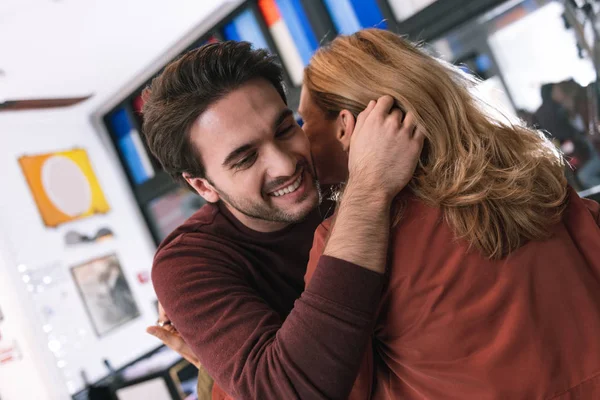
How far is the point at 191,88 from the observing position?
52.6 inches

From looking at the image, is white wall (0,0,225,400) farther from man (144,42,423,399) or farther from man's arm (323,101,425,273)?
man's arm (323,101,425,273)

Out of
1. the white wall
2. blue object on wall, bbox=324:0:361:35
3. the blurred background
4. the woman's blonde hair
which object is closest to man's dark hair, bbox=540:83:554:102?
the blurred background

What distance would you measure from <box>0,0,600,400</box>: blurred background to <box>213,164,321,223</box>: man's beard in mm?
909

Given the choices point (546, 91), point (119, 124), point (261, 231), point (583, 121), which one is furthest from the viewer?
point (119, 124)

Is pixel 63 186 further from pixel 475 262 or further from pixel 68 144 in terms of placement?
pixel 475 262

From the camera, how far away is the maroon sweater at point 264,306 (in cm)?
89

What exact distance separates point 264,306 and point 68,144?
4510 millimetres

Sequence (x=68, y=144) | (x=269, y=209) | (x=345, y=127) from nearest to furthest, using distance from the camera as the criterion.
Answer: (x=345, y=127), (x=269, y=209), (x=68, y=144)

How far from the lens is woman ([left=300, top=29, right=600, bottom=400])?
0.87 metres

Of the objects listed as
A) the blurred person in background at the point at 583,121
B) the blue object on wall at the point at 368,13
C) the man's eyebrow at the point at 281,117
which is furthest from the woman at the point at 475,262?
the blue object on wall at the point at 368,13

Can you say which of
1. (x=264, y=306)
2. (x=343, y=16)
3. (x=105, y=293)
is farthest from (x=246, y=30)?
(x=264, y=306)

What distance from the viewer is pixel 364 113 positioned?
1.03 metres

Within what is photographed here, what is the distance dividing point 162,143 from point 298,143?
415 mm

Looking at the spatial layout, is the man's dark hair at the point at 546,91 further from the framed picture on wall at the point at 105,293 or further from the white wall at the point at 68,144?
the framed picture on wall at the point at 105,293
